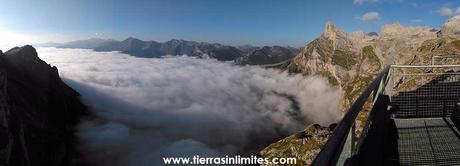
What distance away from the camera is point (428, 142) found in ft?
21.1

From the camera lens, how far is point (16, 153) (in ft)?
311

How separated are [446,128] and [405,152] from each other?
2113 mm

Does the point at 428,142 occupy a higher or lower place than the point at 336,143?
lower

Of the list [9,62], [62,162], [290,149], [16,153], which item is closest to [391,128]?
[16,153]

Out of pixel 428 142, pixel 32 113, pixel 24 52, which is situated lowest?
pixel 32 113

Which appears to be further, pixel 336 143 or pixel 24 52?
pixel 24 52

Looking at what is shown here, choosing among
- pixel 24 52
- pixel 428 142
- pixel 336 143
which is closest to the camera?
pixel 336 143

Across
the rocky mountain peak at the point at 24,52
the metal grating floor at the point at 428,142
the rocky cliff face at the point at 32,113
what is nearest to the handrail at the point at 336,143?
the metal grating floor at the point at 428,142

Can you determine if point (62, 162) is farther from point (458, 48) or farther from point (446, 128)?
point (446, 128)

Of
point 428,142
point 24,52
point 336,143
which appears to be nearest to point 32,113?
point 24,52

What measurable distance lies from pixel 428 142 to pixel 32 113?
146 meters

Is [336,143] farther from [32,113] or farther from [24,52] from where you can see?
[24,52]

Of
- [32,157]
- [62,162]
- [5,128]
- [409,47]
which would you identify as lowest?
[62,162]

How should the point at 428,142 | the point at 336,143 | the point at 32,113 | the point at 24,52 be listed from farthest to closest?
1. the point at 24,52
2. the point at 32,113
3. the point at 428,142
4. the point at 336,143
